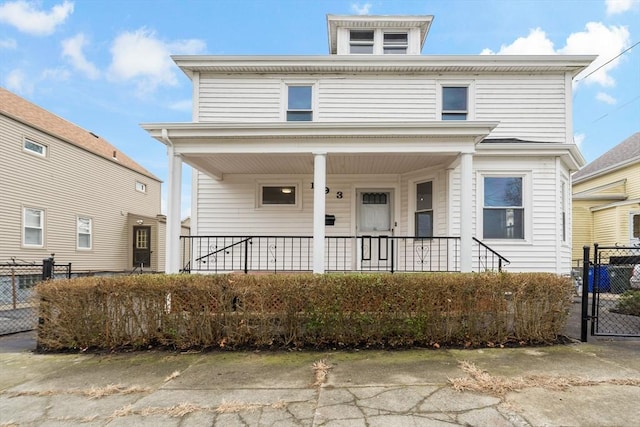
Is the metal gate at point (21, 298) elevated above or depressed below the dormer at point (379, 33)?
below

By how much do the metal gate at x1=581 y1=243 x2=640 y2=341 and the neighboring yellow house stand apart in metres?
3.46

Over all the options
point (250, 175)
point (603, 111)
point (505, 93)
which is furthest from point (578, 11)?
point (250, 175)

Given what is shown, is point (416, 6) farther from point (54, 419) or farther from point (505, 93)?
point (54, 419)

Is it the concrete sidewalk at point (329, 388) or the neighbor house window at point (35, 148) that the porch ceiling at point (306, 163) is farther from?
the neighbor house window at point (35, 148)

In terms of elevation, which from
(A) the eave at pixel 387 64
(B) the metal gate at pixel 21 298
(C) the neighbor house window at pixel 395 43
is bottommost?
(B) the metal gate at pixel 21 298

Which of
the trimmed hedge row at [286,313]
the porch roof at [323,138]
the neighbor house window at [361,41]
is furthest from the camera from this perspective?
the neighbor house window at [361,41]

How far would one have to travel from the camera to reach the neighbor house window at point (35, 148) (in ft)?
39.8

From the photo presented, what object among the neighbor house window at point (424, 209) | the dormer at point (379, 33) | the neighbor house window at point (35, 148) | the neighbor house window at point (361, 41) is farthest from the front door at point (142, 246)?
the neighbor house window at point (424, 209)

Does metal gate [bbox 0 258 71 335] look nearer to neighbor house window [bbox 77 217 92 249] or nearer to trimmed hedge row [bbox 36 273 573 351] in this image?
trimmed hedge row [bbox 36 273 573 351]

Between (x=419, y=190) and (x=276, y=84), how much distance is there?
438cm

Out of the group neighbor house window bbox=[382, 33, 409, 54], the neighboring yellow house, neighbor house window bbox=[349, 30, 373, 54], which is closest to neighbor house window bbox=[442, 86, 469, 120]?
neighbor house window bbox=[382, 33, 409, 54]

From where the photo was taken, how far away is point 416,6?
49.5ft

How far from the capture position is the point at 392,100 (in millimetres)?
9281

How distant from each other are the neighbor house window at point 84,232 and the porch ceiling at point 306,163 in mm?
9006
